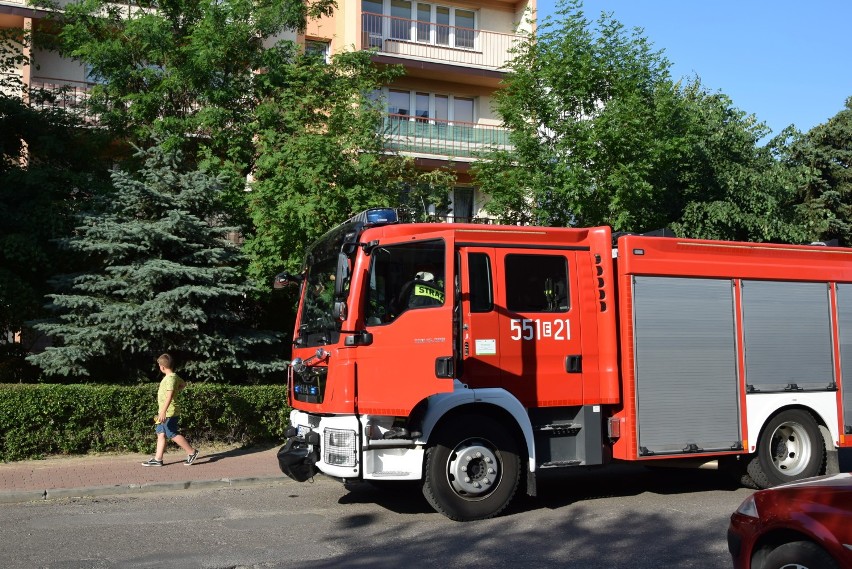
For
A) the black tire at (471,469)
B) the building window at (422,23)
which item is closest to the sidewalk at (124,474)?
the black tire at (471,469)

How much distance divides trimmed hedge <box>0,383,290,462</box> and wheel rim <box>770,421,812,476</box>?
7.58m

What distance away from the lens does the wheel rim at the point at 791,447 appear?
10.4m

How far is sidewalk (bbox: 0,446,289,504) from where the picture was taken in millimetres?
10422

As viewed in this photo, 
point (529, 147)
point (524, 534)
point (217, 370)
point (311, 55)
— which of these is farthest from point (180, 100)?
point (524, 534)

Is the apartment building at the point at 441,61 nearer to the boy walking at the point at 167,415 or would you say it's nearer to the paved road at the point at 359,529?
the boy walking at the point at 167,415

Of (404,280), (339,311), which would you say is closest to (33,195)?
(339,311)

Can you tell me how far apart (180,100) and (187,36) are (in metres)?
1.30

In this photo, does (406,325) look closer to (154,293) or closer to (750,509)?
(750,509)

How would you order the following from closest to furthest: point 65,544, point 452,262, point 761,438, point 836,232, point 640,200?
point 65,544, point 452,262, point 761,438, point 640,200, point 836,232

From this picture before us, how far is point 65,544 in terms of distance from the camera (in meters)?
7.72

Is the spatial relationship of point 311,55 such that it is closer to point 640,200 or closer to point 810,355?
point 640,200

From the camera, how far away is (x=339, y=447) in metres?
8.53

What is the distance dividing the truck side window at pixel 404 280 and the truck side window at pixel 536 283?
0.84m

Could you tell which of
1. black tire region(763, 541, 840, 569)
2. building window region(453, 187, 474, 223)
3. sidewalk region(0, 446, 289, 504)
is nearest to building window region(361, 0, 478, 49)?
building window region(453, 187, 474, 223)
